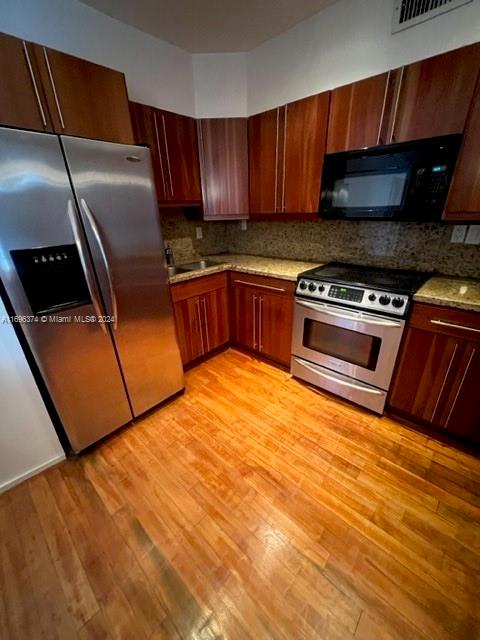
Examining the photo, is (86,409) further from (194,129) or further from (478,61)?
(478,61)

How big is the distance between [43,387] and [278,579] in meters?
1.58

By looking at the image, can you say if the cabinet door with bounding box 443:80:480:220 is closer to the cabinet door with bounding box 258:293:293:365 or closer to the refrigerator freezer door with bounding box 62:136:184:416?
the cabinet door with bounding box 258:293:293:365

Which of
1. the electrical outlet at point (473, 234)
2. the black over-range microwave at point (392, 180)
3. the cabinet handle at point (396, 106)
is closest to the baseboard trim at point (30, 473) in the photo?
the black over-range microwave at point (392, 180)

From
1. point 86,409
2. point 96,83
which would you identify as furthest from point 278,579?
point 96,83

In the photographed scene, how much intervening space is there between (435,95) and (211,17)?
1596mm

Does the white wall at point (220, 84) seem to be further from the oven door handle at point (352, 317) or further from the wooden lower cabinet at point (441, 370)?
the wooden lower cabinet at point (441, 370)

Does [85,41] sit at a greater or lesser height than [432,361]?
greater

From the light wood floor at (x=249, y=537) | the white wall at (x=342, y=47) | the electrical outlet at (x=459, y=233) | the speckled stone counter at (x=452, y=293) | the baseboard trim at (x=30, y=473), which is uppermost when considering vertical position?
the white wall at (x=342, y=47)

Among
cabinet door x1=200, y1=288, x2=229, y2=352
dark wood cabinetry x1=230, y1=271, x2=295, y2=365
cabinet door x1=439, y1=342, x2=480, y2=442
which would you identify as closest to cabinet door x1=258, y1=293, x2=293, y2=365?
dark wood cabinetry x1=230, y1=271, x2=295, y2=365

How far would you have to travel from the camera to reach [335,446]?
5.61 ft

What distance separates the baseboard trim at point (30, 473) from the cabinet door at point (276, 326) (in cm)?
177

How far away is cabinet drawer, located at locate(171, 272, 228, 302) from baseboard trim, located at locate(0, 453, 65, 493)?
133 cm

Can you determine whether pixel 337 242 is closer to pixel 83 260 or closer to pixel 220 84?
pixel 220 84

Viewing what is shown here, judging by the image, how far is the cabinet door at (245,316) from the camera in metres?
2.45
